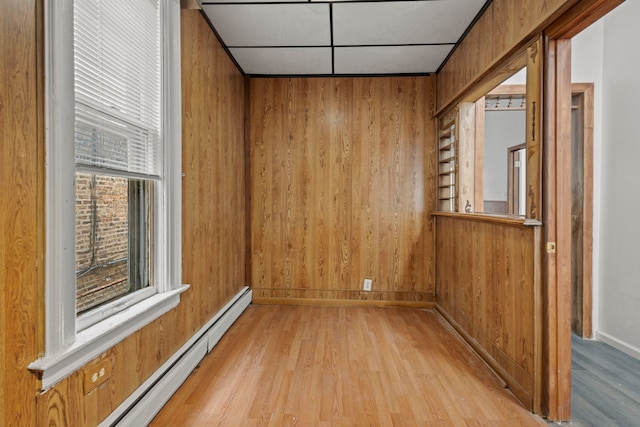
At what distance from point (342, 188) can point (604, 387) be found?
252 cm

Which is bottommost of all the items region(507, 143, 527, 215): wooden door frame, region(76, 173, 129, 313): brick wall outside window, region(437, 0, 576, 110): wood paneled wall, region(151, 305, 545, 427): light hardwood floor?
region(151, 305, 545, 427): light hardwood floor

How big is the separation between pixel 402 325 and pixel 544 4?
2.50 m

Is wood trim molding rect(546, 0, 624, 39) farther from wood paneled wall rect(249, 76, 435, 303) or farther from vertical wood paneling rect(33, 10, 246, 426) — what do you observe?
vertical wood paneling rect(33, 10, 246, 426)

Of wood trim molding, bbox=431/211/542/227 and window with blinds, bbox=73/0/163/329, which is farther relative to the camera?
wood trim molding, bbox=431/211/542/227

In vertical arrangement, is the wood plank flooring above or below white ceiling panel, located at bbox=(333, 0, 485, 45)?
below

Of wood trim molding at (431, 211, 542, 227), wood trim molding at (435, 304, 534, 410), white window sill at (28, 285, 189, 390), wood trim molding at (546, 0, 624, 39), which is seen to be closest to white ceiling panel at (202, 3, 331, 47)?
wood trim molding at (546, 0, 624, 39)

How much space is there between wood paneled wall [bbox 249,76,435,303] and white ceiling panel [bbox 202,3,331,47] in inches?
30.5

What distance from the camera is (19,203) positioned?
40.3 inches

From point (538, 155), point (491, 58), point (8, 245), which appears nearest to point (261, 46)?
point (491, 58)

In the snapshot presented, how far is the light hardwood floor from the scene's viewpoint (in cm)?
172

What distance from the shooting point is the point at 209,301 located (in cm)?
256

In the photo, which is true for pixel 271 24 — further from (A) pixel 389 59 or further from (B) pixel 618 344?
(B) pixel 618 344

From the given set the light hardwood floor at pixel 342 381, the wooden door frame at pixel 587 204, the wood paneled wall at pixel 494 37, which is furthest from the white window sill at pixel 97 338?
the wooden door frame at pixel 587 204

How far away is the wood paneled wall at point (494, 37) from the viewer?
168 centimetres
